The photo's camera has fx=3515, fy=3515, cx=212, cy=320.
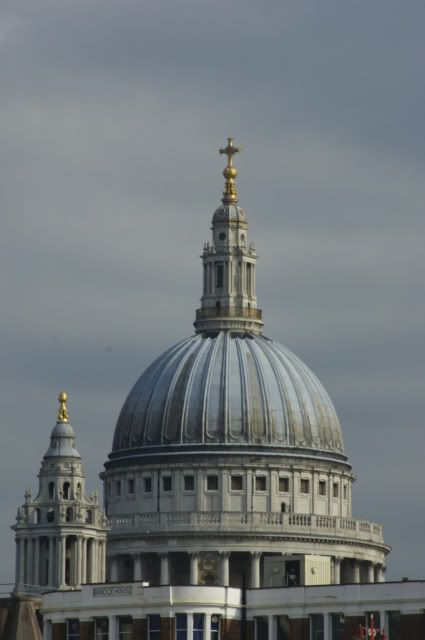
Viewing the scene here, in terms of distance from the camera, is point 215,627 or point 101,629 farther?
point 101,629

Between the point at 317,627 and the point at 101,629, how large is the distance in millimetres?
12136

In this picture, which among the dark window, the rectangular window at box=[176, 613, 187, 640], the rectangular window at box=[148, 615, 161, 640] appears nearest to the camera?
the dark window

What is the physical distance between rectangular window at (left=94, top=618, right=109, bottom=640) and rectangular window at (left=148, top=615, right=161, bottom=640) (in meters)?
2.92

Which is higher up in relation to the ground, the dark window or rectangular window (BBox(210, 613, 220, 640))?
rectangular window (BBox(210, 613, 220, 640))

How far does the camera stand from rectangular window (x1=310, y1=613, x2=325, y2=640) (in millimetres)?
185875

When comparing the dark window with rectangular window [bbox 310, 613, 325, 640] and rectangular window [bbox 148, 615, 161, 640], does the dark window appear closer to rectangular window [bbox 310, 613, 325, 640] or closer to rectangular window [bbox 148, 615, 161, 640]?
rectangular window [bbox 310, 613, 325, 640]

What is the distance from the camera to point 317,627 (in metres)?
186

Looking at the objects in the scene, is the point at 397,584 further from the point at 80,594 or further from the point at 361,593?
the point at 80,594

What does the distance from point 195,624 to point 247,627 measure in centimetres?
307

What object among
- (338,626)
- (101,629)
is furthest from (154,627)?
(338,626)

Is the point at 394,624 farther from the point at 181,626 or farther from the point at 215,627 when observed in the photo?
the point at 181,626

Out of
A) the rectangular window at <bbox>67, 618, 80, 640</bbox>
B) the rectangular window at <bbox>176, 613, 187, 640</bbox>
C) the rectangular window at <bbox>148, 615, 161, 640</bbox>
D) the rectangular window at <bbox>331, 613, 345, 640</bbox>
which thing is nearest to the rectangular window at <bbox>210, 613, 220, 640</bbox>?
the rectangular window at <bbox>176, 613, 187, 640</bbox>

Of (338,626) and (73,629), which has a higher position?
(73,629)

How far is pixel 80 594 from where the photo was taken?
628ft
